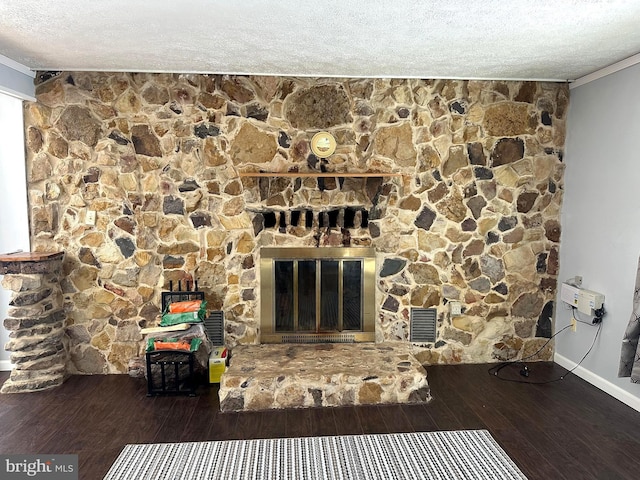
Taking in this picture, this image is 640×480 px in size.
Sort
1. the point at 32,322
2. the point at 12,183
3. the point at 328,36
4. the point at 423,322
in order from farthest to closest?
the point at 423,322, the point at 12,183, the point at 32,322, the point at 328,36

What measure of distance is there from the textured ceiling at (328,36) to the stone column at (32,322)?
1.53 metres

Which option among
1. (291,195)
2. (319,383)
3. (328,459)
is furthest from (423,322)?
(328,459)

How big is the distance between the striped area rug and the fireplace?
49.5 inches

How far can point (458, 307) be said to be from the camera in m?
4.05

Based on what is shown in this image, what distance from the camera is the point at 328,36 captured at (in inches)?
110

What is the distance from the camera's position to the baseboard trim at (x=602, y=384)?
3.24 m

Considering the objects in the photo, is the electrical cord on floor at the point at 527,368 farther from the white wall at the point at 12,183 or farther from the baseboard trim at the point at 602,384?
the white wall at the point at 12,183

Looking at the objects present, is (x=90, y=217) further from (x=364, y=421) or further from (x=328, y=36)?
(x=364, y=421)

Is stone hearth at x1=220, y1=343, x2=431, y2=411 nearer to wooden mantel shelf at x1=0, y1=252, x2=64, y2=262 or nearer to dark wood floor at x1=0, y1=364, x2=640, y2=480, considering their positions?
dark wood floor at x1=0, y1=364, x2=640, y2=480

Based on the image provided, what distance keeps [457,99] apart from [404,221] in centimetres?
113

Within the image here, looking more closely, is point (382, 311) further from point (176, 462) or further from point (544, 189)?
point (176, 462)

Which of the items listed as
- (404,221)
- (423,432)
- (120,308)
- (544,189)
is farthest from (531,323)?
(120,308)

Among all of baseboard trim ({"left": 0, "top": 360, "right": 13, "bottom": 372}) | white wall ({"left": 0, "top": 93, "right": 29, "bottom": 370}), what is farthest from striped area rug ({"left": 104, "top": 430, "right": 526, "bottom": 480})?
white wall ({"left": 0, "top": 93, "right": 29, "bottom": 370})

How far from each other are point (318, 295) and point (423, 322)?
97 cm
